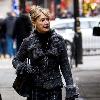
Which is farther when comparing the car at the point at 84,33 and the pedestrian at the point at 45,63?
the car at the point at 84,33

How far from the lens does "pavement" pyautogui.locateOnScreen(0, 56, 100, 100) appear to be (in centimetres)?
1103

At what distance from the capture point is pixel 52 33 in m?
5.55

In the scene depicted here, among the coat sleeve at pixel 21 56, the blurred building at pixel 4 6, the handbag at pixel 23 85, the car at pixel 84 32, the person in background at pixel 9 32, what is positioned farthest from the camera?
the blurred building at pixel 4 6

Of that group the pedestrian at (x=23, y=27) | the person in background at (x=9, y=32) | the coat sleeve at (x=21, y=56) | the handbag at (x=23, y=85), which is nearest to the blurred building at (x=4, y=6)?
the person in background at (x=9, y=32)

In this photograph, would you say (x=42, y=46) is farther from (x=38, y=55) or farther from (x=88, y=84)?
(x=88, y=84)

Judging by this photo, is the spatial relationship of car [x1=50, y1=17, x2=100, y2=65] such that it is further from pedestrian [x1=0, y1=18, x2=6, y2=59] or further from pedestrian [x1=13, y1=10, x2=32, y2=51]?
pedestrian [x1=13, y1=10, x2=32, y2=51]

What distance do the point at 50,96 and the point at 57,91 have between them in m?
0.09

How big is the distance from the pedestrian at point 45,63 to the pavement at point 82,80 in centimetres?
500

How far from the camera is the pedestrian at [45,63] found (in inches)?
215

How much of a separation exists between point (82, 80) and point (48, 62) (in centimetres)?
796

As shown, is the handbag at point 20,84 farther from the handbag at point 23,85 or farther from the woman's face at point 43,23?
the woman's face at point 43,23

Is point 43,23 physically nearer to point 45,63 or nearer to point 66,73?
point 45,63

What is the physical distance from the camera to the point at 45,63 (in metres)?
5.49

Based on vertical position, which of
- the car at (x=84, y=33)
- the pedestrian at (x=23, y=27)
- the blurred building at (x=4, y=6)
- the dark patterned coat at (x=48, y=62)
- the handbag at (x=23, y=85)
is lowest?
the blurred building at (x=4, y=6)
